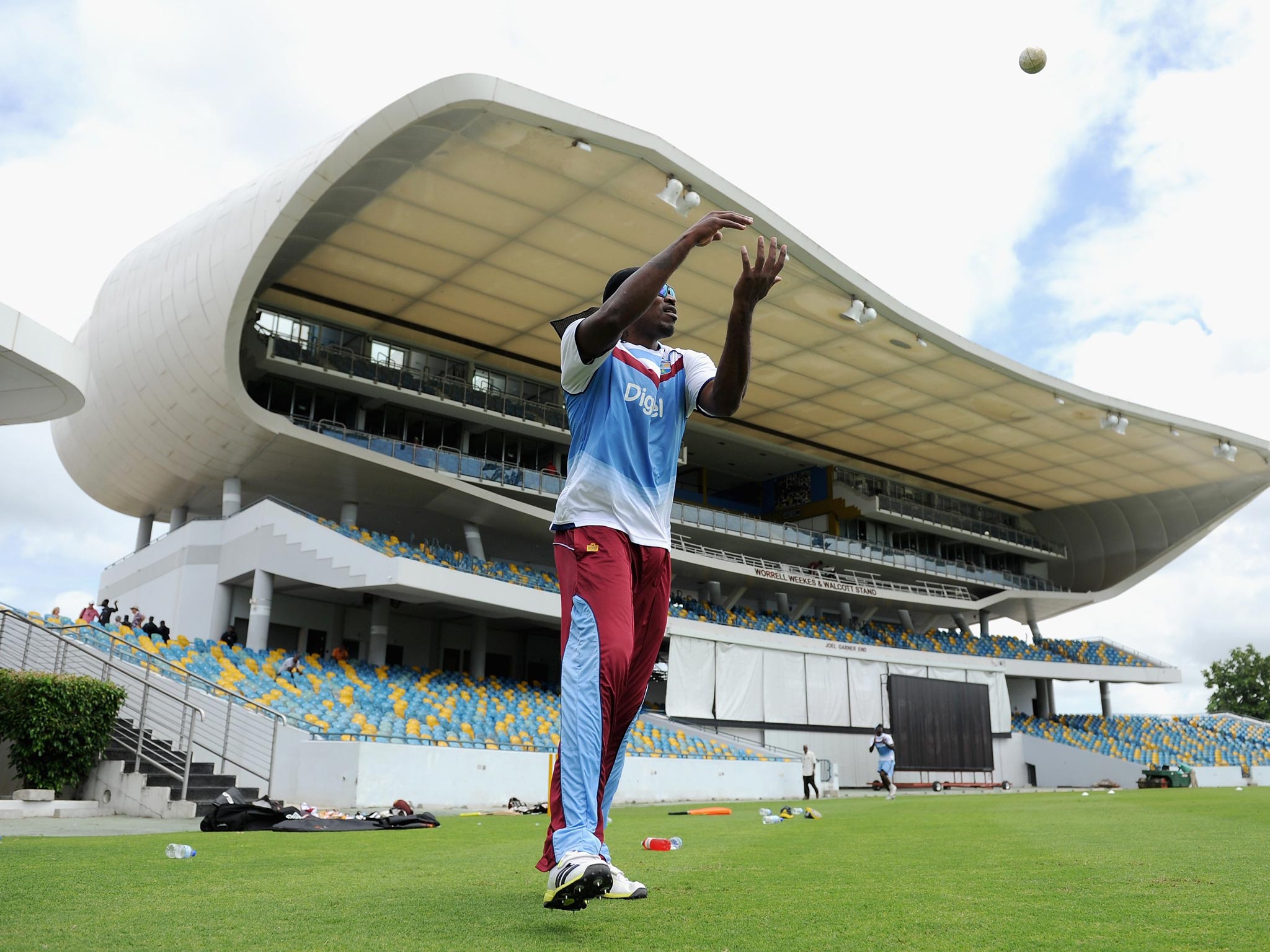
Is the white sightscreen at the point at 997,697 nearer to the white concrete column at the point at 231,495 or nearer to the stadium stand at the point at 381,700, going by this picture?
the stadium stand at the point at 381,700

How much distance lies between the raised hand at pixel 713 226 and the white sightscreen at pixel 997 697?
38702 mm

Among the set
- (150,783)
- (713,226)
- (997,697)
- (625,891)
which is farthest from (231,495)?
(997,697)

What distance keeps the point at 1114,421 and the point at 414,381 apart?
23.2 metres

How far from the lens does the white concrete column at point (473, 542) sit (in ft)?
93.7

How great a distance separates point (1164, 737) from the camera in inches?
1649

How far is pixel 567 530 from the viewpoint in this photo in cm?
345

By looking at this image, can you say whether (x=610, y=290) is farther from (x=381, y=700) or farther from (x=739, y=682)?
(x=739, y=682)

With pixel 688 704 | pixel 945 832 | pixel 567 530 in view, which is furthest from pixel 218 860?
pixel 688 704

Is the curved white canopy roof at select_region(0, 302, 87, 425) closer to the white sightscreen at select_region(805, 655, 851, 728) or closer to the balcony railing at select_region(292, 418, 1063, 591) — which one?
the balcony railing at select_region(292, 418, 1063, 591)

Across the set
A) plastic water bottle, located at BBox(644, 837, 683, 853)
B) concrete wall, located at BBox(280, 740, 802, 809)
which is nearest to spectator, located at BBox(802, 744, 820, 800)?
concrete wall, located at BBox(280, 740, 802, 809)

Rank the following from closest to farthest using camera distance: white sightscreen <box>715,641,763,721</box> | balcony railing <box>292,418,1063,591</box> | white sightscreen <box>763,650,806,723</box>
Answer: balcony railing <box>292,418,1063,591</box> → white sightscreen <box>715,641,763,721</box> → white sightscreen <box>763,650,806,723</box>

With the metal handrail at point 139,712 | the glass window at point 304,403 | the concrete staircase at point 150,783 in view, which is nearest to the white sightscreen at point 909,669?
the glass window at point 304,403

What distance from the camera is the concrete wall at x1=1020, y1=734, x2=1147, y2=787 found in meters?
37.8

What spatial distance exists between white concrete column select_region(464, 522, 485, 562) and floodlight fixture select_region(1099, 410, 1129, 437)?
21.2 meters
